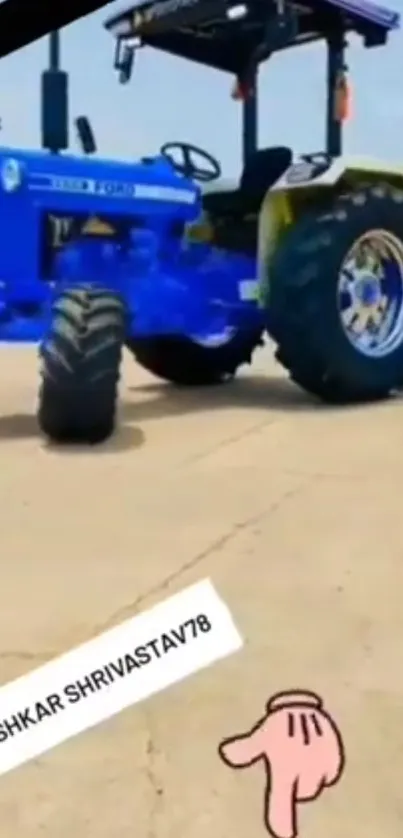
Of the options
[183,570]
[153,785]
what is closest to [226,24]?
[183,570]

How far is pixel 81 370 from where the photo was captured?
2.83m

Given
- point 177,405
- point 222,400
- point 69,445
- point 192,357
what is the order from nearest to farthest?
point 69,445, point 177,405, point 222,400, point 192,357

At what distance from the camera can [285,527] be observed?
1970 mm

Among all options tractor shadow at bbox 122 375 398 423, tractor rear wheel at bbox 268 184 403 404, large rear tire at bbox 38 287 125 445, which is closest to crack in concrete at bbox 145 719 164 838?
large rear tire at bbox 38 287 125 445

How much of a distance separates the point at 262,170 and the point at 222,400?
0.80m

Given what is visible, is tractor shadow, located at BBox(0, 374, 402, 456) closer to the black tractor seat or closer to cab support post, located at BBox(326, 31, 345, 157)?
the black tractor seat

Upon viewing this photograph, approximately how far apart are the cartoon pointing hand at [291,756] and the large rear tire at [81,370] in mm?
1844

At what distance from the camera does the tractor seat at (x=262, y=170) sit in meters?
4.03

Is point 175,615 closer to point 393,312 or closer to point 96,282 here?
Answer: point 96,282

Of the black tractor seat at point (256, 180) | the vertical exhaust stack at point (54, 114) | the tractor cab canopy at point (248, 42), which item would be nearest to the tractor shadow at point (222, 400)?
the tractor cab canopy at point (248, 42)

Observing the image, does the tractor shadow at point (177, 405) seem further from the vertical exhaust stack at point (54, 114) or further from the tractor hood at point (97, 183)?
the vertical exhaust stack at point (54, 114)

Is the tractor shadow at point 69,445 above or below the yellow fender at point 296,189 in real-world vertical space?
below

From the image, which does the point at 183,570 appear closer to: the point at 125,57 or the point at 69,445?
the point at 69,445

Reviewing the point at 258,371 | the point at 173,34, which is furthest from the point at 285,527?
the point at 258,371
